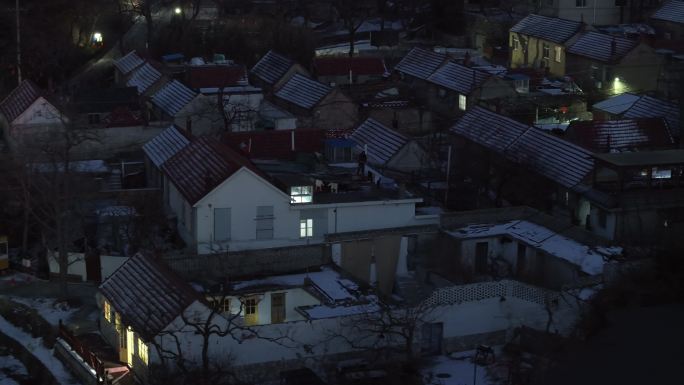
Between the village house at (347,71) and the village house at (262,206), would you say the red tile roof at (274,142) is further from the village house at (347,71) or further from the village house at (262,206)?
the village house at (347,71)

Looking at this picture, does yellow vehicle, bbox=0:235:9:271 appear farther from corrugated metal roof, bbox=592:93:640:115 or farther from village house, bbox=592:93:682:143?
corrugated metal roof, bbox=592:93:640:115

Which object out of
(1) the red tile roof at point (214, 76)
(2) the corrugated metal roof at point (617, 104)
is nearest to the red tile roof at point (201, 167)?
(1) the red tile roof at point (214, 76)

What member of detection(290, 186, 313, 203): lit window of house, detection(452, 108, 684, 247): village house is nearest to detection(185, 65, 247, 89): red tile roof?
detection(452, 108, 684, 247): village house

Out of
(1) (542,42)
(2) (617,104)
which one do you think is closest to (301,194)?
(2) (617,104)

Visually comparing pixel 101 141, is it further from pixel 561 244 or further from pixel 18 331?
pixel 561 244

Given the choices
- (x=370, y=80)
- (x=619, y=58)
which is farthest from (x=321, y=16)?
(x=619, y=58)

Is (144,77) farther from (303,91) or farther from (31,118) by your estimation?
(31,118)
